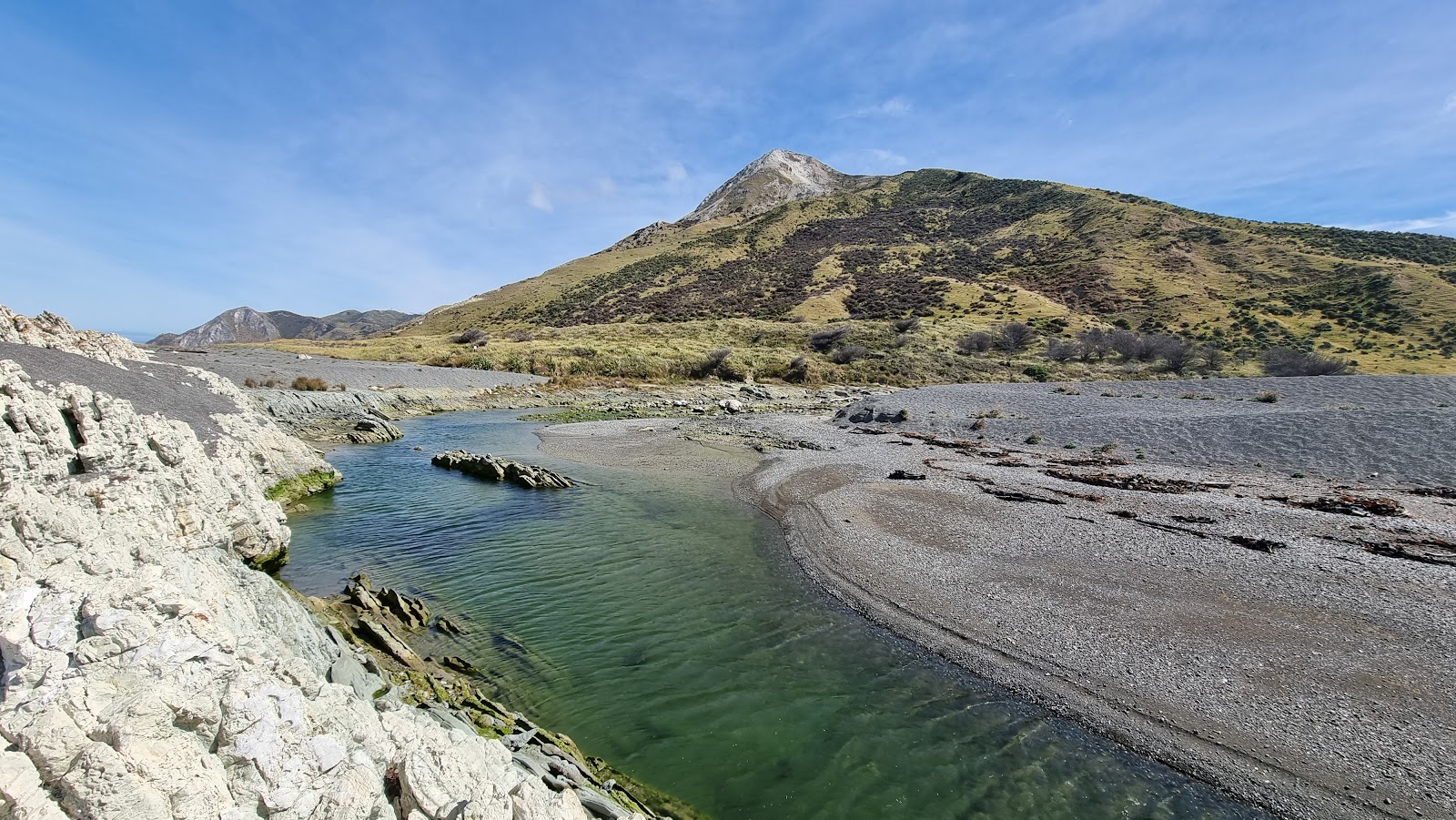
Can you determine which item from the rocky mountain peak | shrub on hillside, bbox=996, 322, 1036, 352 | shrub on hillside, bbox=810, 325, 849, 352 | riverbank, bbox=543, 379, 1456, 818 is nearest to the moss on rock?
riverbank, bbox=543, 379, 1456, 818

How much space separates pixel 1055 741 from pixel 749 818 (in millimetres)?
3784

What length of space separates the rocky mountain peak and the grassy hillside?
39.5m

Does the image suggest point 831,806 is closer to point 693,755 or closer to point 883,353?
point 693,755

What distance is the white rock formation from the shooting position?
112 inches

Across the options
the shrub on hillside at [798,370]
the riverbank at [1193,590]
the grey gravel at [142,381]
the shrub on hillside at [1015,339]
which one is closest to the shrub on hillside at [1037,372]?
the shrub on hillside at [1015,339]

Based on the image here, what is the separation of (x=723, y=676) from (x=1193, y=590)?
8.39 meters

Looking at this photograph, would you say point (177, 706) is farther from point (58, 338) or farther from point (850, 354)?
point (850, 354)

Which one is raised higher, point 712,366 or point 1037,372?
point 712,366

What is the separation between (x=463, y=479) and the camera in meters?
18.7

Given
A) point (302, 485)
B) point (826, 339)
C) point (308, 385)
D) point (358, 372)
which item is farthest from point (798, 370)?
point (302, 485)

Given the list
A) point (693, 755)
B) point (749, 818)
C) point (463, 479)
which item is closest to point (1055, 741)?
point (749, 818)

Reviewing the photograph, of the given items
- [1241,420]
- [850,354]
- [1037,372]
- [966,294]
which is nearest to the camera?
[1241,420]

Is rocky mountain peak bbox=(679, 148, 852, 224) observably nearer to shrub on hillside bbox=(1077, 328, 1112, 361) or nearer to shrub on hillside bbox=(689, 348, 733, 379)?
shrub on hillside bbox=(689, 348, 733, 379)

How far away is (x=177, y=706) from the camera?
11.0 feet
